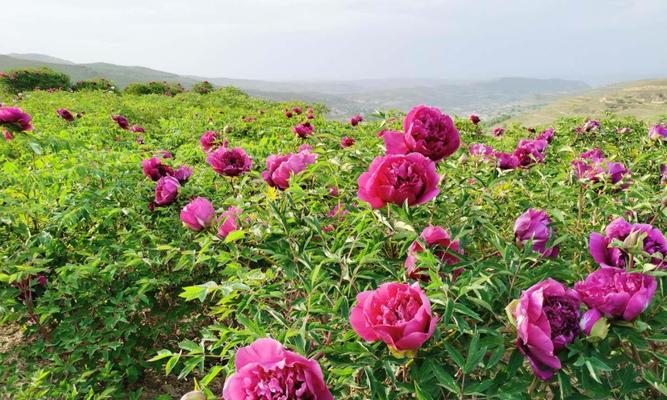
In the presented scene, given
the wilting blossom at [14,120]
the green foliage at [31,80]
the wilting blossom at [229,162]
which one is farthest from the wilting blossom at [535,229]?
the green foliage at [31,80]

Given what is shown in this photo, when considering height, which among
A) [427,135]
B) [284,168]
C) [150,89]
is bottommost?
[150,89]

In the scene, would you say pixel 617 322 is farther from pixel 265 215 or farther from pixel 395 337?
pixel 265 215

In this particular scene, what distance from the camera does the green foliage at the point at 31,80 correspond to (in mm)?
19525

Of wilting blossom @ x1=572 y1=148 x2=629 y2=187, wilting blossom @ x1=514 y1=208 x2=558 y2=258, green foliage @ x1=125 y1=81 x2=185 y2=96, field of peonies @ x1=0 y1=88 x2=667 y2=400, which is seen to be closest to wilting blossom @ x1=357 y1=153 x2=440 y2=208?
field of peonies @ x1=0 y1=88 x2=667 y2=400

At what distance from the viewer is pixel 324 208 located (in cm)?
167

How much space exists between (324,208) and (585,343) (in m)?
0.96

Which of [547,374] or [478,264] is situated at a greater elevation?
[478,264]

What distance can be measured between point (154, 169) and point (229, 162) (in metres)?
0.40

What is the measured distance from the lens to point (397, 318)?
858mm

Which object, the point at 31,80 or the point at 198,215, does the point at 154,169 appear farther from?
the point at 31,80

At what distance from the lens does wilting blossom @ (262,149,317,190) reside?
63.2 inches

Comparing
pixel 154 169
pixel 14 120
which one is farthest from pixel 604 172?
pixel 14 120

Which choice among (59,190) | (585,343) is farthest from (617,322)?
(59,190)

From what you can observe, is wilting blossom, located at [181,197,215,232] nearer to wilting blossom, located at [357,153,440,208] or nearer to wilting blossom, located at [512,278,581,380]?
wilting blossom, located at [357,153,440,208]
